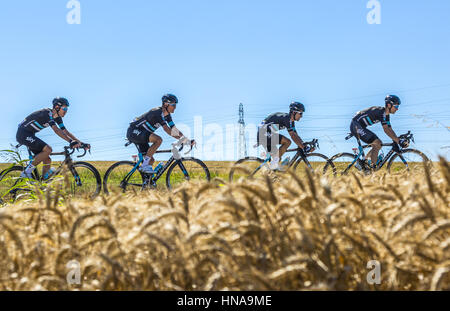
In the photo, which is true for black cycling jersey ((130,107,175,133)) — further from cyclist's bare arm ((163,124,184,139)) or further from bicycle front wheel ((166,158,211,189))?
bicycle front wheel ((166,158,211,189))

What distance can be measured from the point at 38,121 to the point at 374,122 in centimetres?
1000

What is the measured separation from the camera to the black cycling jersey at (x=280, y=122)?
13.6m

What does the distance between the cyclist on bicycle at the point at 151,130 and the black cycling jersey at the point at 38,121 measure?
2.17 meters

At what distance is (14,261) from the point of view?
97.2 inches

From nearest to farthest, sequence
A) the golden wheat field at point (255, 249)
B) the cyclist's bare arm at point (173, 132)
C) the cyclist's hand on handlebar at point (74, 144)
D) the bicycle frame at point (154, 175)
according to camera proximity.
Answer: the golden wheat field at point (255, 249), the cyclist's hand on handlebar at point (74, 144), the cyclist's bare arm at point (173, 132), the bicycle frame at point (154, 175)

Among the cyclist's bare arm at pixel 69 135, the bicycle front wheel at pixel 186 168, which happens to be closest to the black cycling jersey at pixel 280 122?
the bicycle front wheel at pixel 186 168

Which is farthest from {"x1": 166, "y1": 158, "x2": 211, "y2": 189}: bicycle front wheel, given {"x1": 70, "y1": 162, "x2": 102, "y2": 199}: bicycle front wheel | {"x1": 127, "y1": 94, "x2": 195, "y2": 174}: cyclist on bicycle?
{"x1": 70, "y1": 162, "x2": 102, "y2": 199}: bicycle front wheel

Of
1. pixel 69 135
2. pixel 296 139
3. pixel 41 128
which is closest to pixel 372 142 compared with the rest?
pixel 296 139

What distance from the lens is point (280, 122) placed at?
13711mm

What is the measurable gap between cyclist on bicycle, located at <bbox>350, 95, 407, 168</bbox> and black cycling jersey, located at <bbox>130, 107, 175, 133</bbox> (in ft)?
19.9

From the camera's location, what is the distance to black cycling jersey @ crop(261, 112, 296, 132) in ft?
44.8

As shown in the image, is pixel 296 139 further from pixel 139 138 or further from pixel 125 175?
pixel 125 175

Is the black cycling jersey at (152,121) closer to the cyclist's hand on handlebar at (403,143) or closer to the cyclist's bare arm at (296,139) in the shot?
the cyclist's bare arm at (296,139)
